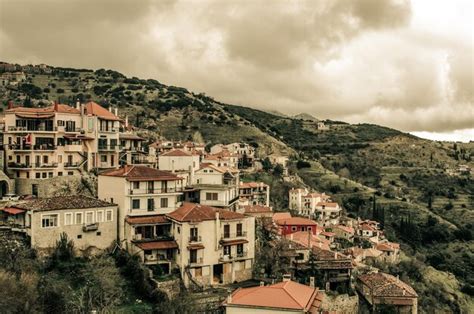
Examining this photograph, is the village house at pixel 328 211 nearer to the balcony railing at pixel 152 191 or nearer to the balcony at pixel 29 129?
the balcony railing at pixel 152 191

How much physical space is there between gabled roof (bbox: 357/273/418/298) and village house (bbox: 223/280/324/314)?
15.1 meters

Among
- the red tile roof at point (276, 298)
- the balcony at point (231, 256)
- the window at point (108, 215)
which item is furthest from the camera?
the balcony at point (231, 256)

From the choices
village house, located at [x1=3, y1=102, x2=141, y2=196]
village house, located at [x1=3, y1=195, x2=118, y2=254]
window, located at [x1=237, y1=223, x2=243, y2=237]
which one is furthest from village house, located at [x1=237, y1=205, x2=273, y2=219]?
village house, located at [x1=3, y1=195, x2=118, y2=254]

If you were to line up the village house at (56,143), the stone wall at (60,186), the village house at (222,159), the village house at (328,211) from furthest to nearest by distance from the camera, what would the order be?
the village house at (328,211) → the village house at (222,159) → the village house at (56,143) → the stone wall at (60,186)

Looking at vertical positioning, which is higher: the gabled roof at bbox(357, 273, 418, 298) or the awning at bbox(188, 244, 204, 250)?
the awning at bbox(188, 244, 204, 250)

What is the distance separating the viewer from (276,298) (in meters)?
37.6

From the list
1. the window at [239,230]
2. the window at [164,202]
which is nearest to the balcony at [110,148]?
the window at [164,202]

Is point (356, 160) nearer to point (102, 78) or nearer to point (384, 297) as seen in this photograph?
point (102, 78)

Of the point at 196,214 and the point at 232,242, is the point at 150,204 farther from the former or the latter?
the point at 232,242

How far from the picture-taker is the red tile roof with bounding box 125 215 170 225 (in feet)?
153

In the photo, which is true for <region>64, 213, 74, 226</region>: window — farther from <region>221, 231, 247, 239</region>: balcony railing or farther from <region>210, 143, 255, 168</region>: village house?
<region>210, 143, 255, 168</region>: village house

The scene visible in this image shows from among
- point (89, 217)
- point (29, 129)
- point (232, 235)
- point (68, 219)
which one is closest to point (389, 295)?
point (232, 235)

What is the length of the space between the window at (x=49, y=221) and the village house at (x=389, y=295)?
32.0 meters

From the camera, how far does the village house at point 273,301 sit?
1442 inches
